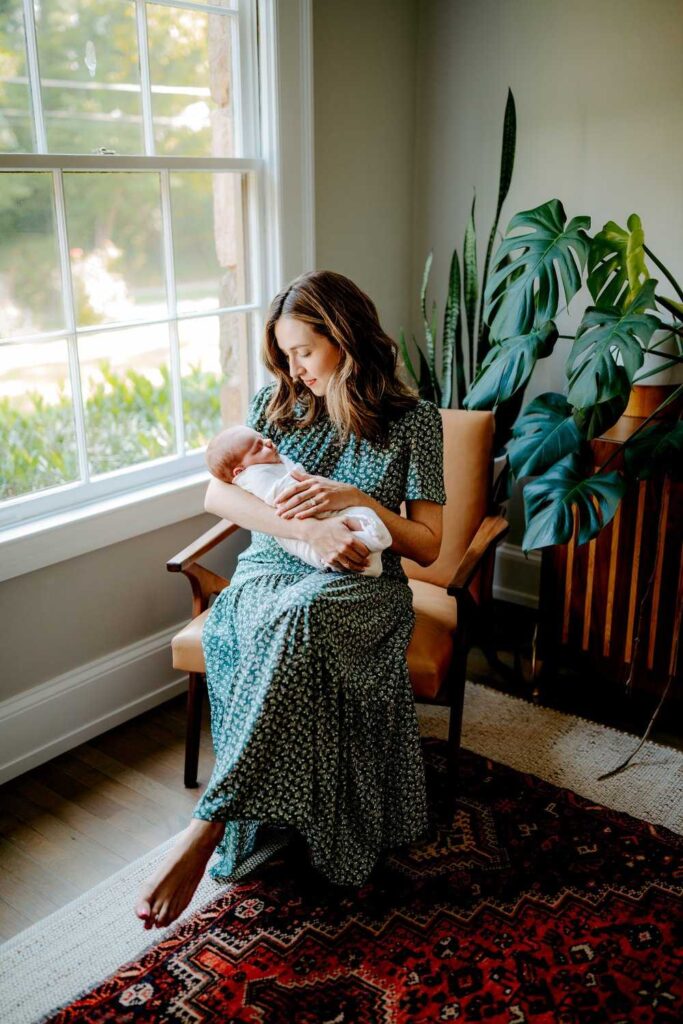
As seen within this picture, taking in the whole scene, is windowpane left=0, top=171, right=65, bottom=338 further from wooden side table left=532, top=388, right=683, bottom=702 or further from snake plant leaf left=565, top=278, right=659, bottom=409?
wooden side table left=532, top=388, right=683, bottom=702

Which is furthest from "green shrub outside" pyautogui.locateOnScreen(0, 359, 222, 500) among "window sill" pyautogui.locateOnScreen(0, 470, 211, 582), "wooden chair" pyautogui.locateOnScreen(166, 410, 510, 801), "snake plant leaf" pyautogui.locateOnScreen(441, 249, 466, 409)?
"snake plant leaf" pyautogui.locateOnScreen(441, 249, 466, 409)

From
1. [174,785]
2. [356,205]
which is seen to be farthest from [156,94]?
[174,785]

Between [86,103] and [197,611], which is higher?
[86,103]

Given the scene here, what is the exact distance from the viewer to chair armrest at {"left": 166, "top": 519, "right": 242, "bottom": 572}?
2314 millimetres

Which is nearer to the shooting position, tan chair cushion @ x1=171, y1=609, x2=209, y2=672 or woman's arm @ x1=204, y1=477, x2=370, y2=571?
woman's arm @ x1=204, y1=477, x2=370, y2=571

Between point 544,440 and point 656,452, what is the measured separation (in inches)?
11.4

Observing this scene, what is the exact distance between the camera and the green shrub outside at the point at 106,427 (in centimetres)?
246

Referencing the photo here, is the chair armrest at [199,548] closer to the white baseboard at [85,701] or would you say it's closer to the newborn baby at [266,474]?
the newborn baby at [266,474]

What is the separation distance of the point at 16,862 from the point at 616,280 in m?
2.10

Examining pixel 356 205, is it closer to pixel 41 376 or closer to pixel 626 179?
pixel 626 179

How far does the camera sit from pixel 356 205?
10.7ft

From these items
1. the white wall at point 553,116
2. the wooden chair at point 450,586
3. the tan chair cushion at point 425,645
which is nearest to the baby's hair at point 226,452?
the wooden chair at point 450,586

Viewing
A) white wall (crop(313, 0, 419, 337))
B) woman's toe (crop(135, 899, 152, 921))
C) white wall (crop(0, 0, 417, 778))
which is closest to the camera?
woman's toe (crop(135, 899, 152, 921))

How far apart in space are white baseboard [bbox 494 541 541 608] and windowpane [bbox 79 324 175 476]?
1.43m
